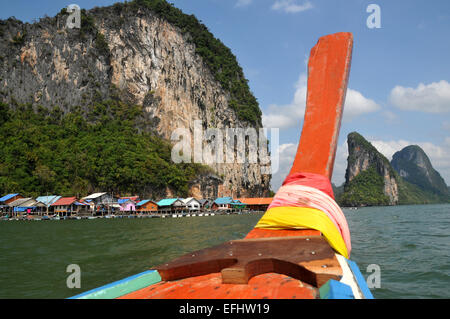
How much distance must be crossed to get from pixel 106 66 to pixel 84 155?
20290 mm

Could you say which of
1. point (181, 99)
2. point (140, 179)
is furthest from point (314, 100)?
point (181, 99)

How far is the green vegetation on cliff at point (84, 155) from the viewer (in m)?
43.8

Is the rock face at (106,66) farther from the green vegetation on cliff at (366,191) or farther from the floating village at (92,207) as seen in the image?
the green vegetation on cliff at (366,191)

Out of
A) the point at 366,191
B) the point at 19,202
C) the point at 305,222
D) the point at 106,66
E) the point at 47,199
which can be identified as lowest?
the point at 366,191

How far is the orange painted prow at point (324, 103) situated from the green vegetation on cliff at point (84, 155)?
48.9 metres

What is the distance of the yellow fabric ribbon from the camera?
152cm

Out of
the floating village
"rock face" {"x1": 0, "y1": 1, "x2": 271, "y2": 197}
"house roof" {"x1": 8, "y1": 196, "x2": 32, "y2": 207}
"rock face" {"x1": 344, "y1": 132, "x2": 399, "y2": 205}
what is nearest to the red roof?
the floating village

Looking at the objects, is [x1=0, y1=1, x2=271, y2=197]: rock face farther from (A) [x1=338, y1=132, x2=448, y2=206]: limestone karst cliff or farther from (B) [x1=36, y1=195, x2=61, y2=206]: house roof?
(A) [x1=338, y1=132, x2=448, y2=206]: limestone karst cliff

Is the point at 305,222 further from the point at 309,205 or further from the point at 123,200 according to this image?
the point at 123,200

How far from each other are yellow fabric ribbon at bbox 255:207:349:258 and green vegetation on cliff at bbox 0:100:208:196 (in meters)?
48.9

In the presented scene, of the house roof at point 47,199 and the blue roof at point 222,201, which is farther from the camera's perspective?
the blue roof at point 222,201

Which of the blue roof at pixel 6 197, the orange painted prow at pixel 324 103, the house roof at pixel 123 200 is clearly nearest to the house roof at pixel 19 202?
the blue roof at pixel 6 197

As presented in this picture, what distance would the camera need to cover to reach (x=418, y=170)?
174 m

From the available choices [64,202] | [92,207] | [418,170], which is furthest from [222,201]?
[418,170]
